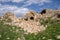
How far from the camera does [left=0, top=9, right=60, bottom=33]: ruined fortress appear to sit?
37000mm

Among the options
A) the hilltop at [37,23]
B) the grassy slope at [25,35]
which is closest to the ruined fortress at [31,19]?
the hilltop at [37,23]

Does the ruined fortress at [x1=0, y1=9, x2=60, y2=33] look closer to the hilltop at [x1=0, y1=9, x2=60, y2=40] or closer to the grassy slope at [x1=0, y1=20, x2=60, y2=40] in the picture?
the hilltop at [x1=0, y1=9, x2=60, y2=40]

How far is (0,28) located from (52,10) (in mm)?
12592

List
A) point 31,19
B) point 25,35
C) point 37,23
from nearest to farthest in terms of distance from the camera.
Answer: point 25,35
point 37,23
point 31,19

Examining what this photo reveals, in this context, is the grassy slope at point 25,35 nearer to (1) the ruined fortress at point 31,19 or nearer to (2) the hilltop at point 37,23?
(2) the hilltop at point 37,23

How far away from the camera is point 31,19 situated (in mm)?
40688

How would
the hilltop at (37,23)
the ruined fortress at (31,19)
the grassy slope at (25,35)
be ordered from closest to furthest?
the grassy slope at (25,35), the hilltop at (37,23), the ruined fortress at (31,19)

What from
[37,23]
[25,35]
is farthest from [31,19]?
[25,35]

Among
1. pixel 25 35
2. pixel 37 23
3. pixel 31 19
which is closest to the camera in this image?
pixel 25 35

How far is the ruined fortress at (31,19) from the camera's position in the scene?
37.0 m

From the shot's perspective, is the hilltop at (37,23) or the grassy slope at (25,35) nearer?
the grassy slope at (25,35)

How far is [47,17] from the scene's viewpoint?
1620 inches

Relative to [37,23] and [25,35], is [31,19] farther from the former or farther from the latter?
[25,35]

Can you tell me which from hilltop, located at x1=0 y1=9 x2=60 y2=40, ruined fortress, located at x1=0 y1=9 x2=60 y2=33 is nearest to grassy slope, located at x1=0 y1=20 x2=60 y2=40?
hilltop, located at x1=0 y1=9 x2=60 y2=40
